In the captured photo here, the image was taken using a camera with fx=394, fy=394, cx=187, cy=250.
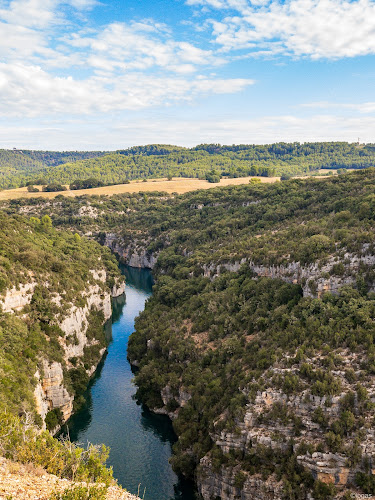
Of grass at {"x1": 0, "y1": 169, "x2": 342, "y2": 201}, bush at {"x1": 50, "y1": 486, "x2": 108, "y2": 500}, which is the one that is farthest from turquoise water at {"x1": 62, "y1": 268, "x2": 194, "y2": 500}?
grass at {"x1": 0, "y1": 169, "x2": 342, "y2": 201}

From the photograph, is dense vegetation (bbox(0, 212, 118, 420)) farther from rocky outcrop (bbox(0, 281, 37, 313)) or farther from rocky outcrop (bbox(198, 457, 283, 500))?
rocky outcrop (bbox(198, 457, 283, 500))

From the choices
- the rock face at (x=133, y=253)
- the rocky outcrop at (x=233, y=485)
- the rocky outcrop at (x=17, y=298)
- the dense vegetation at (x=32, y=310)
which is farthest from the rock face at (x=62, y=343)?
the rock face at (x=133, y=253)

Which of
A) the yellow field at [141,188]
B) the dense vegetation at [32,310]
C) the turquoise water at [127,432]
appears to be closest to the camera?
the turquoise water at [127,432]

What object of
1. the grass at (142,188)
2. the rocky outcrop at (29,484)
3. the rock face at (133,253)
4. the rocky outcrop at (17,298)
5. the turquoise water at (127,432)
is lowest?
the turquoise water at (127,432)

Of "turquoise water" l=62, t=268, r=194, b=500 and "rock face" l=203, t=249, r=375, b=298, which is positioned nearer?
"turquoise water" l=62, t=268, r=194, b=500

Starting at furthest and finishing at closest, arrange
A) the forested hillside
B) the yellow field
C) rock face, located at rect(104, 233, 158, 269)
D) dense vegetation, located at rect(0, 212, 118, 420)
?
1. the yellow field
2. rock face, located at rect(104, 233, 158, 269)
3. dense vegetation, located at rect(0, 212, 118, 420)
4. the forested hillside

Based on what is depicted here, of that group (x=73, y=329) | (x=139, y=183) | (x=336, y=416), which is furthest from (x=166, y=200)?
(x=336, y=416)

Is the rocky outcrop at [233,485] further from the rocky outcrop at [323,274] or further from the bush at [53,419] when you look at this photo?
the rocky outcrop at [323,274]

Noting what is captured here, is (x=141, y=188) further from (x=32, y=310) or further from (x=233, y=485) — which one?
A: (x=233, y=485)
